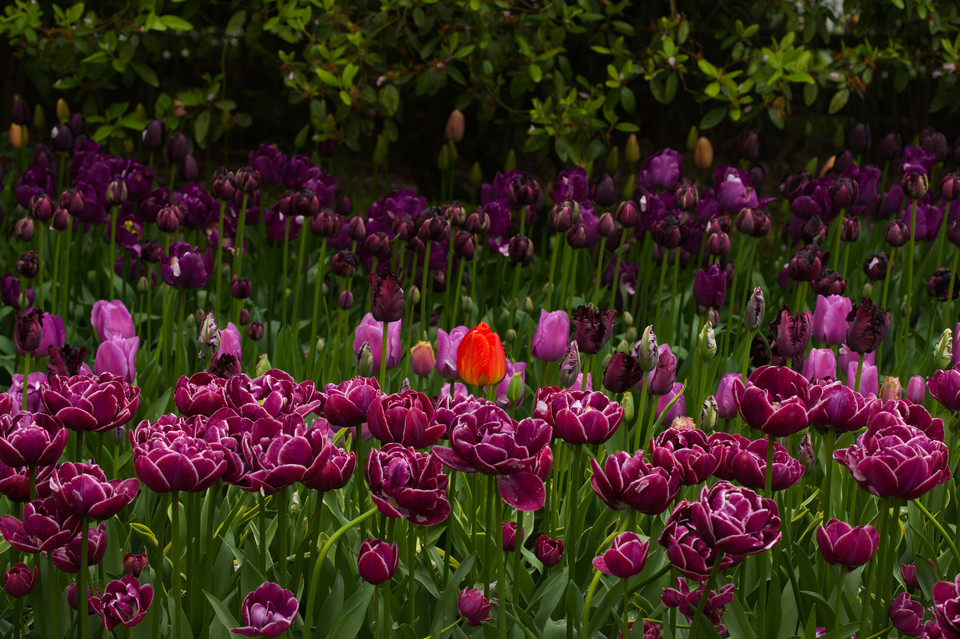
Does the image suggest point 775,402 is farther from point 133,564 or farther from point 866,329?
point 133,564

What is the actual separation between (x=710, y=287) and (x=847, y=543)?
165cm

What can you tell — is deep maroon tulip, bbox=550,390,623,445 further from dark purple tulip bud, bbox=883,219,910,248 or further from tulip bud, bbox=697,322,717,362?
dark purple tulip bud, bbox=883,219,910,248

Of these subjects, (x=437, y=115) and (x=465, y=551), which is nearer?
(x=465, y=551)

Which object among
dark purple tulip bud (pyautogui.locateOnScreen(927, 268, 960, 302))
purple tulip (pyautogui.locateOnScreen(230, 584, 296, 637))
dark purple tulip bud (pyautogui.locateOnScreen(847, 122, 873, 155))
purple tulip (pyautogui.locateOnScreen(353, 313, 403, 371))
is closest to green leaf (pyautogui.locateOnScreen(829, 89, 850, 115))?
dark purple tulip bud (pyautogui.locateOnScreen(847, 122, 873, 155))

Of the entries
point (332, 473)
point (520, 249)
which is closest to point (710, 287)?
point (520, 249)

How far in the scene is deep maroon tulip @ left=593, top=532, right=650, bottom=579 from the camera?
131cm

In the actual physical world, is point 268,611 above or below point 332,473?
below

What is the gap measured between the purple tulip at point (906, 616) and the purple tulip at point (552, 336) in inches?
39.4

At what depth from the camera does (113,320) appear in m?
2.61

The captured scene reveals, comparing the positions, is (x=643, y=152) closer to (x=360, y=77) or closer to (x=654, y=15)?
(x=654, y=15)

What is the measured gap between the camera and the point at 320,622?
1603 millimetres

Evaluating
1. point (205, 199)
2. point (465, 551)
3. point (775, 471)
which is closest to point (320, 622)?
point (465, 551)

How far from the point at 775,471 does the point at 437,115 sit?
4273 millimetres

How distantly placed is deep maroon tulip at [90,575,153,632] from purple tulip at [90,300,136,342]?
132cm
